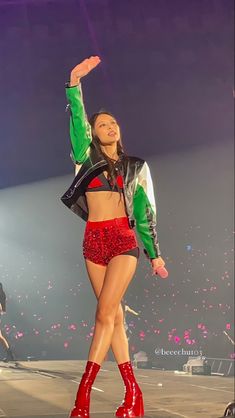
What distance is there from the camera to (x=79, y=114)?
1.47m

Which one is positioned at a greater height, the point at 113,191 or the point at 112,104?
the point at 112,104

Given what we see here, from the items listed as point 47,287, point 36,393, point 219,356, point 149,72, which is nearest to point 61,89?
point 149,72

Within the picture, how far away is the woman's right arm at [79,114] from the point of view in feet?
4.80

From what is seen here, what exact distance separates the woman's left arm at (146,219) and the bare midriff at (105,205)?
70mm

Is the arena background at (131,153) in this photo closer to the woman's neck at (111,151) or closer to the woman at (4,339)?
the woman at (4,339)

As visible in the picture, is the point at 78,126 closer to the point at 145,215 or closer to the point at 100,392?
the point at 145,215

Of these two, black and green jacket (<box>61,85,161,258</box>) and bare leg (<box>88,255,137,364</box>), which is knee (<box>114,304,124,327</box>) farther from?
black and green jacket (<box>61,85,161,258</box>)

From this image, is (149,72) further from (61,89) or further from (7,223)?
(7,223)

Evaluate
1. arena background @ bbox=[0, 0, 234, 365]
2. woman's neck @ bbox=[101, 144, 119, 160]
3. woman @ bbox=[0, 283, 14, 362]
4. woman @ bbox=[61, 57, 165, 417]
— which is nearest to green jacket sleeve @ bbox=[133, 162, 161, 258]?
woman @ bbox=[61, 57, 165, 417]

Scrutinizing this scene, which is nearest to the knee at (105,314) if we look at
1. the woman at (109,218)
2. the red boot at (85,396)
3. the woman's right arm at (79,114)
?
the woman at (109,218)

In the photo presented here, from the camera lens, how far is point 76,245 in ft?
8.53

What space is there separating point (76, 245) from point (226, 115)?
1.53 meters

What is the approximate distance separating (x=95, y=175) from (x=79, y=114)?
0.20 meters

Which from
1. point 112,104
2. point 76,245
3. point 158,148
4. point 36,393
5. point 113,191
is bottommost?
point 36,393
